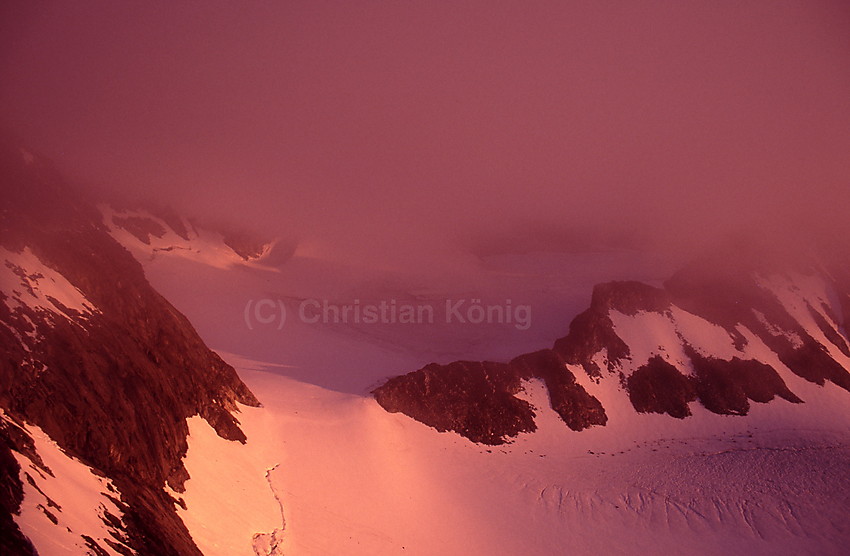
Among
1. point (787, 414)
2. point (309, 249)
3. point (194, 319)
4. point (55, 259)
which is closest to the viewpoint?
point (55, 259)

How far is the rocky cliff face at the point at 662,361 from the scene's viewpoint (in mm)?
48594

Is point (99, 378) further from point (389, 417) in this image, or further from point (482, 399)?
point (482, 399)

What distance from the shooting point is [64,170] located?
8875cm

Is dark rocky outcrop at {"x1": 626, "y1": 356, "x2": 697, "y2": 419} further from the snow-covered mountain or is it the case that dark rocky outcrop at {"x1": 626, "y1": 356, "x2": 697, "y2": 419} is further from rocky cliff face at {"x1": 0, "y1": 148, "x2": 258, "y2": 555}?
rocky cliff face at {"x1": 0, "y1": 148, "x2": 258, "y2": 555}

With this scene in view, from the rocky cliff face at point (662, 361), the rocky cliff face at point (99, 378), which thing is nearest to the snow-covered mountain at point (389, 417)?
the rocky cliff face at point (99, 378)


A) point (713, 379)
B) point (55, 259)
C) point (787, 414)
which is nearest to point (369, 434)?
point (55, 259)

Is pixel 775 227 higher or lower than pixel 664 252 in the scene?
higher

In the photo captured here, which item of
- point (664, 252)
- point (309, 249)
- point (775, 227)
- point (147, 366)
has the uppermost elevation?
point (775, 227)

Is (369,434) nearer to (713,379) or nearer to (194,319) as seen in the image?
(194,319)

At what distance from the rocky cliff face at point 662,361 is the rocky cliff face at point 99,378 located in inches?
794

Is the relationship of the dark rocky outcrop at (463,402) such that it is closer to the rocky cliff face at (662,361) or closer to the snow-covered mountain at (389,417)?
the rocky cliff face at (662,361)

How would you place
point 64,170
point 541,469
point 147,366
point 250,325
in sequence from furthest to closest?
point 64,170
point 250,325
point 541,469
point 147,366

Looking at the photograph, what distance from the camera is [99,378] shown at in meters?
25.8

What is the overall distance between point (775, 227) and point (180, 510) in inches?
4902
